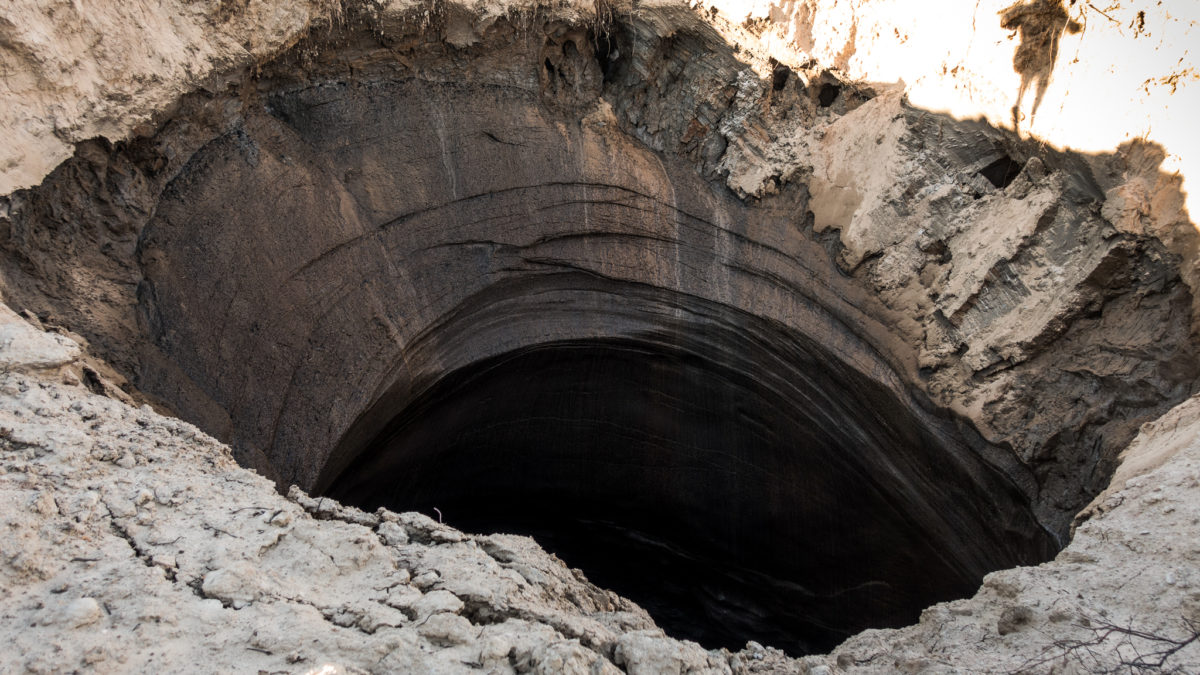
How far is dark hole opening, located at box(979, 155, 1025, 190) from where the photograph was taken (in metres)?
4.94

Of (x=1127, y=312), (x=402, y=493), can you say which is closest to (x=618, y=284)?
(x=402, y=493)

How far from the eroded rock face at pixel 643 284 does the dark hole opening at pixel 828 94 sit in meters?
0.01

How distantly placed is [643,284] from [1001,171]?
2.01 metres

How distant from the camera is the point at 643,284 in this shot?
542cm

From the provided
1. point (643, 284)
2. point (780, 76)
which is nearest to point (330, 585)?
point (643, 284)

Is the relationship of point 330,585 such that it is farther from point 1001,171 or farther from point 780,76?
point 1001,171

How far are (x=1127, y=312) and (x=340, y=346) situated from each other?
387cm

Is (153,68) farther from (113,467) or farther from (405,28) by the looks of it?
(113,467)

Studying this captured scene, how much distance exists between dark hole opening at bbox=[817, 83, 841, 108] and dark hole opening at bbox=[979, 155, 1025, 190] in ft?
2.97

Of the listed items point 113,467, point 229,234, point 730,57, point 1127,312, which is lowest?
point 113,467

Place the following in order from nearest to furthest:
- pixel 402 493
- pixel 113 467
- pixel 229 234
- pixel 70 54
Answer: pixel 113 467 → pixel 70 54 → pixel 229 234 → pixel 402 493

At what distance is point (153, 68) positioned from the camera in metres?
3.90

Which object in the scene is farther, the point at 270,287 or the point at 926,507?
the point at 926,507

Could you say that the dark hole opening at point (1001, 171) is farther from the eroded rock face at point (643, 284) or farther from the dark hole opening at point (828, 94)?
the dark hole opening at point (828, 94)
